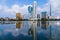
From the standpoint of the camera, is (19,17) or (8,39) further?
(19,17)

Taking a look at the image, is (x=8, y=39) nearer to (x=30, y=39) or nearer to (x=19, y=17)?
(x=30, y=39)

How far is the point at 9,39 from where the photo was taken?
14.2 ft

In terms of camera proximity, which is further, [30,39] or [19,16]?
[19,16]

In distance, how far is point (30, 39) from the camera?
4215 millimetres

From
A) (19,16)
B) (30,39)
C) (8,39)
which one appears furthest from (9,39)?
(19,16)

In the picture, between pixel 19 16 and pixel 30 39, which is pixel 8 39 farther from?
pixel 19 16

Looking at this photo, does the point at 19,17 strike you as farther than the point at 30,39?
Yes

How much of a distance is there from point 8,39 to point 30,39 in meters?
0.59

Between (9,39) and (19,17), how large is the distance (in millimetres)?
6524

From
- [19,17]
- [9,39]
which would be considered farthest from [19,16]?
[9,39]

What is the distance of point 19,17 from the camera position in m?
10.8

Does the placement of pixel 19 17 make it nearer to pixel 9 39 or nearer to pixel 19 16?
pixel 19 16

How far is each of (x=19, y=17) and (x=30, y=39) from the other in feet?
21.9

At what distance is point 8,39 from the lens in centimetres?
428
